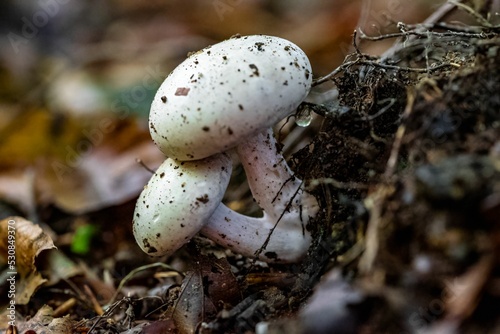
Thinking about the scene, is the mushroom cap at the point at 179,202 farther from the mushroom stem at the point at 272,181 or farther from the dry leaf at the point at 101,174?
the dry leaf at the point at 101,174

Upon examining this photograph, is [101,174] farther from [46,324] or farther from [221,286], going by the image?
[221,286]

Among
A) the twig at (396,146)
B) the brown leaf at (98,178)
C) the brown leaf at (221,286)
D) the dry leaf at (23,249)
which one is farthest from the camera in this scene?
the brown leaf at (98,178)

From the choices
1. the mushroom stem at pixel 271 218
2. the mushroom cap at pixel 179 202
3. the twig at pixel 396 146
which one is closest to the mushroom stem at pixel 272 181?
the mushroom stem at pixel 271 218

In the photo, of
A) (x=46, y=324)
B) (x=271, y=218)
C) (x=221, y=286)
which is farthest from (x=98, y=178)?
(x=221, y=286)

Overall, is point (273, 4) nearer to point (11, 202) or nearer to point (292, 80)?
point (11, 202)

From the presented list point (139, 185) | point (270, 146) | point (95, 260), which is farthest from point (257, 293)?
point (139, 185)

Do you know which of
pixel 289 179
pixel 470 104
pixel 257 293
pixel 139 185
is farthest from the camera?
pixel 139 185

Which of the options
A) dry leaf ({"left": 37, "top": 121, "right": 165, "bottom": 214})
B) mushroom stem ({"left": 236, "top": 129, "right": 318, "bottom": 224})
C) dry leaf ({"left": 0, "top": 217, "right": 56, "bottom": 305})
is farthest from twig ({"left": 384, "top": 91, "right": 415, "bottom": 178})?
dry leaf ({"left": 37, "top": 121, "right": 165, "bottom": 214})
